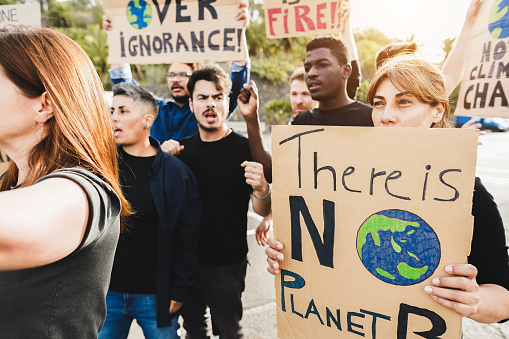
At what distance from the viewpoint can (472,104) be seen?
2094mm

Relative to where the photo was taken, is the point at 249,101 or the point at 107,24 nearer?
the point at 249,101

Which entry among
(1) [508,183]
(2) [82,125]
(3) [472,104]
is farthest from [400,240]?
(1) [508,183]

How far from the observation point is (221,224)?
219 cm

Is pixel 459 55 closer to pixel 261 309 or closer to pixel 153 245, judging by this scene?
pixel 153 245

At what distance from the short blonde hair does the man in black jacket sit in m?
1.28

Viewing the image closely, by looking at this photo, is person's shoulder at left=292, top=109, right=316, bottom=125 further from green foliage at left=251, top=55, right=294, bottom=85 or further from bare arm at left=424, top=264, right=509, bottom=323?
green foliage at left=251, top=55, right=294, bottom=85

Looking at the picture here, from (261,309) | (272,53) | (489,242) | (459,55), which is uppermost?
(272,53)

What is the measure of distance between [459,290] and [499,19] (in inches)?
71.7

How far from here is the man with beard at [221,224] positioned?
2174 millimetres

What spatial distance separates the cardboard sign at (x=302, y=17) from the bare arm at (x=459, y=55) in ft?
2.71

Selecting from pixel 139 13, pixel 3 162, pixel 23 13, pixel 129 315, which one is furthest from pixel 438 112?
pixel 23 13

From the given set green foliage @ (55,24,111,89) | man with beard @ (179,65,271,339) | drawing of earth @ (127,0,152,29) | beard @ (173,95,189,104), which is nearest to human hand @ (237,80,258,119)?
man with beard @ (179,65,271,339)

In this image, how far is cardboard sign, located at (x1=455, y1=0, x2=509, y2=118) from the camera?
1.93 meters

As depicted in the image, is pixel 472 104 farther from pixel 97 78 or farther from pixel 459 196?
pixel 97 78
